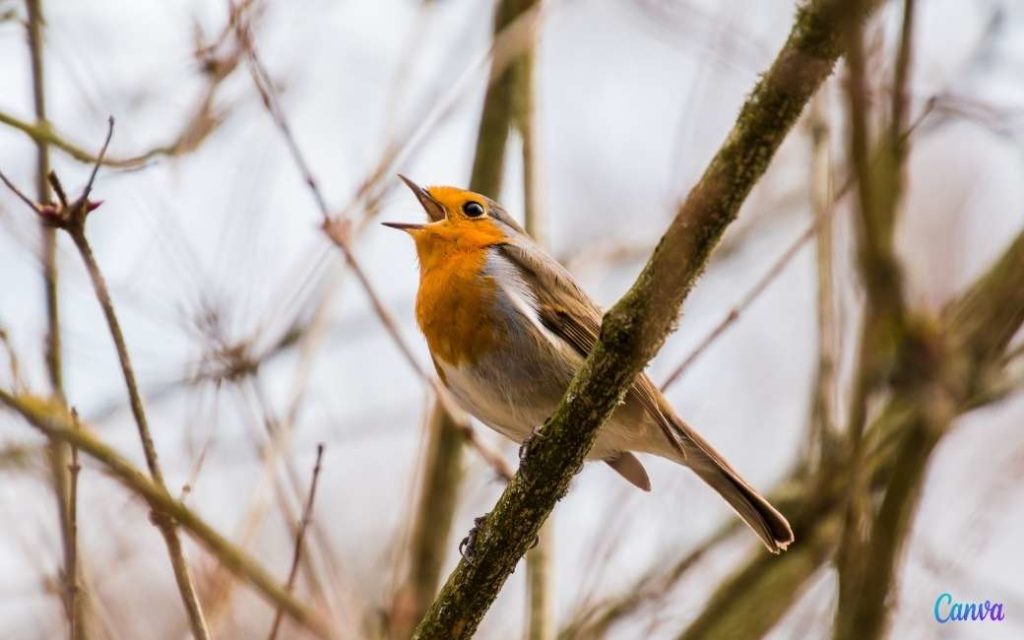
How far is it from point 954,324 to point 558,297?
105 inches

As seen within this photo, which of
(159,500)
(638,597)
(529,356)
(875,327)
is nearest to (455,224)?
(529,356)

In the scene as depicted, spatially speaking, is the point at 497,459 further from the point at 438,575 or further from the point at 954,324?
the point at 954,324

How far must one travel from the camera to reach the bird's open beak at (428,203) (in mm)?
5113

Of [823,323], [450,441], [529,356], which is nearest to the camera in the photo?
[529,356]

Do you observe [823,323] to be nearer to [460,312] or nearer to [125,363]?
[460,312]

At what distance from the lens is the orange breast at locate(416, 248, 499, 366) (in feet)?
13.9

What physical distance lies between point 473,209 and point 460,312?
935 mm

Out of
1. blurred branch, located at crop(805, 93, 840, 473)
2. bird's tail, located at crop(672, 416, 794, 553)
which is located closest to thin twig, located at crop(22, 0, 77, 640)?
bird's tail, located at crop(672, 416, 794, 553)

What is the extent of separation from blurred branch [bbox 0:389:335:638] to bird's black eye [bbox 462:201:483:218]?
7.79ft

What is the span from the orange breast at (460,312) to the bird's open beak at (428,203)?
2.10 feet

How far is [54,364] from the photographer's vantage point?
328 cm

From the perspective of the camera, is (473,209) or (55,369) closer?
(55,369)

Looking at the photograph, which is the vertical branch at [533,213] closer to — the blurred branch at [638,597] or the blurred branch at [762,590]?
the blurred branch at [638,597]

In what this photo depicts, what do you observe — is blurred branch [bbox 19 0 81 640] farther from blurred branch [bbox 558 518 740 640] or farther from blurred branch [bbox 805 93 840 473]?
blurred branch [bbox 805 93 840 473]
